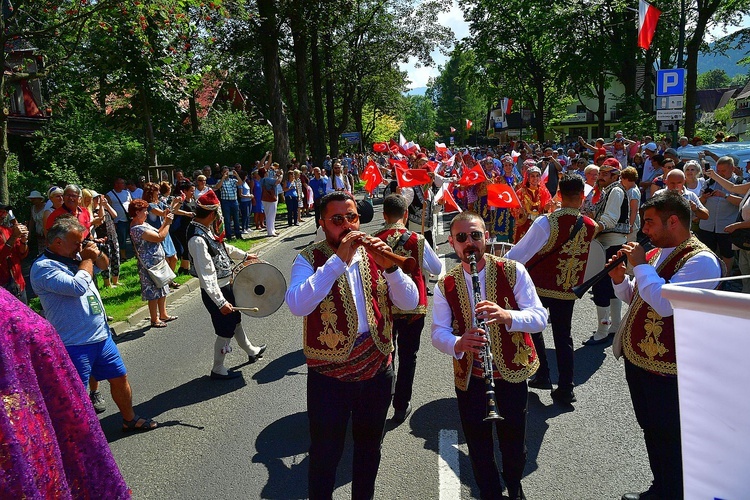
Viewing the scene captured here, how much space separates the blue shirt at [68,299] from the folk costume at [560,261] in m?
3.46

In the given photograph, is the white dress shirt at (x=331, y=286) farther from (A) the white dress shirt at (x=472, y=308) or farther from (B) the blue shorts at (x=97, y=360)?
(B) the blue shorts at (x=97, y=360)

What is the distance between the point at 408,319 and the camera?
16.6 ft

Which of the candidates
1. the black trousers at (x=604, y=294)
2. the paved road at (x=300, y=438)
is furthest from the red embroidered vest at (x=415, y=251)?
the black trousers at (x=604, y=294)

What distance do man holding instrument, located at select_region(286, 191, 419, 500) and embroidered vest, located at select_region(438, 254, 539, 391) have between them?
0.30 metres

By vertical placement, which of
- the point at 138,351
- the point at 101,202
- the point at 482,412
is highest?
the point at 101,202

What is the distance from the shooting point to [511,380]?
3.27 meters

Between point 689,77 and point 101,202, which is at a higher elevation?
point 689,77

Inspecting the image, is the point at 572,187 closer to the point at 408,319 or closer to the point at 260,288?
the point at 408,319

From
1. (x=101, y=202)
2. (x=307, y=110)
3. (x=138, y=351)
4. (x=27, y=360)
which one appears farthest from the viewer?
(x=307, y=110)

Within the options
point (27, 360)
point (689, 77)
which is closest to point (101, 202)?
point (27, 360)

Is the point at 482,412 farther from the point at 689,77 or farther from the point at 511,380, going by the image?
the point at 689,77

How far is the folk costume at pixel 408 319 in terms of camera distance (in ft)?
16.3

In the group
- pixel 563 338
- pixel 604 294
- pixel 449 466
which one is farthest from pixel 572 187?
pixel 449 466

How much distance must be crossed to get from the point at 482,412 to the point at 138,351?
5457 millimetres
